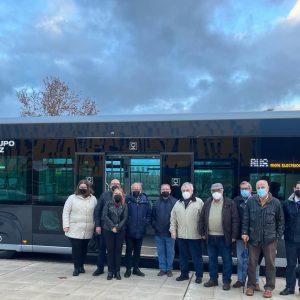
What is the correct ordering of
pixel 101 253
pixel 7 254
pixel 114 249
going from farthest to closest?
pixel 7 254, pixel 101 253, pixel 114 249

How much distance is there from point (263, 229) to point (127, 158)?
297 centimetres

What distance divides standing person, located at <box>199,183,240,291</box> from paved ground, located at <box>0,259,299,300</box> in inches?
11.4

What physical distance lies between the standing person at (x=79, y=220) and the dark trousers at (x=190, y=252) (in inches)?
63.5

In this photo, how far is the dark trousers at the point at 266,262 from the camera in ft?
21.8

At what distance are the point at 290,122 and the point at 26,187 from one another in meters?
5.13

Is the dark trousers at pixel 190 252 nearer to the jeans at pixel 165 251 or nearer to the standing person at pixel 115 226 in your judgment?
the jeans at pixel 165 251

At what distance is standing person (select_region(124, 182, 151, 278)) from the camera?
25.2ft

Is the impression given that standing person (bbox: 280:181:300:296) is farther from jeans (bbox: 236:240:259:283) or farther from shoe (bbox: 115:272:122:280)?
A: shoe (bbox: 115:272:122:280)

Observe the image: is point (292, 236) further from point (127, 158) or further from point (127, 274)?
point (127, 158)

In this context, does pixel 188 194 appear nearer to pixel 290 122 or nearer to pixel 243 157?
pixel 243 157

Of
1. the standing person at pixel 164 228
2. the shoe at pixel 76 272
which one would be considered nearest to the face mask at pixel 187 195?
the standing person at pixel 164 228

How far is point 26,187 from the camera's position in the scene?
28.9ft

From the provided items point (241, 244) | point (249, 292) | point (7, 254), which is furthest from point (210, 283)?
point (7, 254)

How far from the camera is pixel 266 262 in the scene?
6.69 metres
